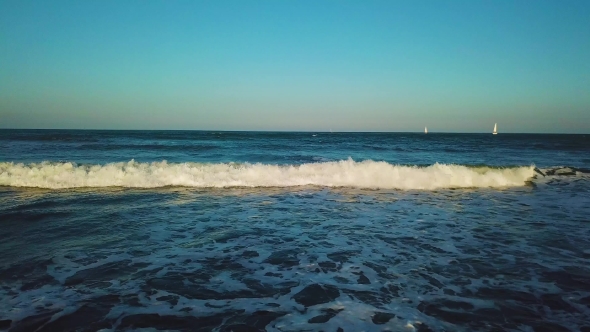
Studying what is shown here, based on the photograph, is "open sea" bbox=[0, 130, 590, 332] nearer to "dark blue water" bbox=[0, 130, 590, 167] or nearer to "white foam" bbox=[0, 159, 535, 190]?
"white foam" bbox=[0, 159, 535, 190]

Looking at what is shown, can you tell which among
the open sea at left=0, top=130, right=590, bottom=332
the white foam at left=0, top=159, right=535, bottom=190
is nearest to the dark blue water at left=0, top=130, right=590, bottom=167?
the white foam at left=0, top=159, right=535, bottom=190

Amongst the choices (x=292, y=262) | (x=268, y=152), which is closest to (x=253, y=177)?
(x=292, y=262)

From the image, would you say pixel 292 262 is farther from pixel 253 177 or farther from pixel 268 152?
pixel 268 152

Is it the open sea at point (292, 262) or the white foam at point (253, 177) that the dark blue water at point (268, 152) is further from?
the open sea at point (292, 262)

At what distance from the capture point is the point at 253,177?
45.1 feet

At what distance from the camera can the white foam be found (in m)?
12.6

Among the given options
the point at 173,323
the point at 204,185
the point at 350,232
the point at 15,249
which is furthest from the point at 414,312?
the point at 204,185

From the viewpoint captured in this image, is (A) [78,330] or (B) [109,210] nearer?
(A) [78,330]

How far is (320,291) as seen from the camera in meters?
4.21

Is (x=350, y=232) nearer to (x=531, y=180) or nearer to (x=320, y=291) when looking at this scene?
(x=320, y=291)

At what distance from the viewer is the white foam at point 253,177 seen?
1263cm

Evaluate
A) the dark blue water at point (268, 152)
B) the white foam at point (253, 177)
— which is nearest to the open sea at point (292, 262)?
the white foam at point (253, 177)

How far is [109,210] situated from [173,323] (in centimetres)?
617

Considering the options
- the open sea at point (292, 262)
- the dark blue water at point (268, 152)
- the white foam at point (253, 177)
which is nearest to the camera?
the open sea at point (292, 262)
